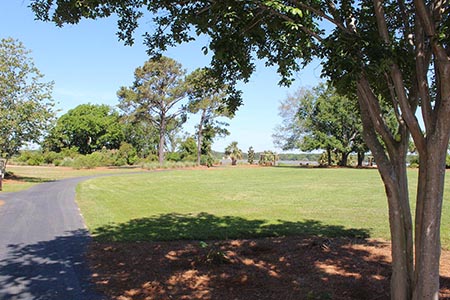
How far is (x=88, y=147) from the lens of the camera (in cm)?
6619

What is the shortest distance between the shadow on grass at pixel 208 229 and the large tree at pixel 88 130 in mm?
57142

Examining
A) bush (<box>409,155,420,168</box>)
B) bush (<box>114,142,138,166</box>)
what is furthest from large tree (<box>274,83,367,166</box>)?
bush (<box>114,142,138,166</box>)

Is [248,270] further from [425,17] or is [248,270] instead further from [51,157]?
[51,157]

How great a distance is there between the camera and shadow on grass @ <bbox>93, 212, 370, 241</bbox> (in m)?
7.92

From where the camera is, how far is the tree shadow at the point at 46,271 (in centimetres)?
463

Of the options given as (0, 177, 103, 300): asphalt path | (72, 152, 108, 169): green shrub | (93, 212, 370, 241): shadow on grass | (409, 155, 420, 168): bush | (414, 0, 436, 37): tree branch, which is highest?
(414, 0, 436, 37): tree branch

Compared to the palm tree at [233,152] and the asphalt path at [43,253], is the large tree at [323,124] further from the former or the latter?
the asphalt path at [43,253]

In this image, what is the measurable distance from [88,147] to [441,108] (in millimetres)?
68277

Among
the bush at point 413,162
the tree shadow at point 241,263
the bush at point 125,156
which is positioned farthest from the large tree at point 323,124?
the tree shadow at point 241,263

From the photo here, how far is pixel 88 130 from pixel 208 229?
6105 centimetres

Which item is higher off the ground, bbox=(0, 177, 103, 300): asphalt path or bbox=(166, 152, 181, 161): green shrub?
bbox=(166, 152, 181, 161): green shrub

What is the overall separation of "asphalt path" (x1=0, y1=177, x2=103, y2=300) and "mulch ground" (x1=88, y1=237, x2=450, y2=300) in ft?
0.99

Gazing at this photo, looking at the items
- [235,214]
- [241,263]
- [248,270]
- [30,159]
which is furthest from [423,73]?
[30,159]

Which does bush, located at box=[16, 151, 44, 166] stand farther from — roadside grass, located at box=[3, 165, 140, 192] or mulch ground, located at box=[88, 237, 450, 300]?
mulch ground, located at box=[88, 237, 450, 300]
